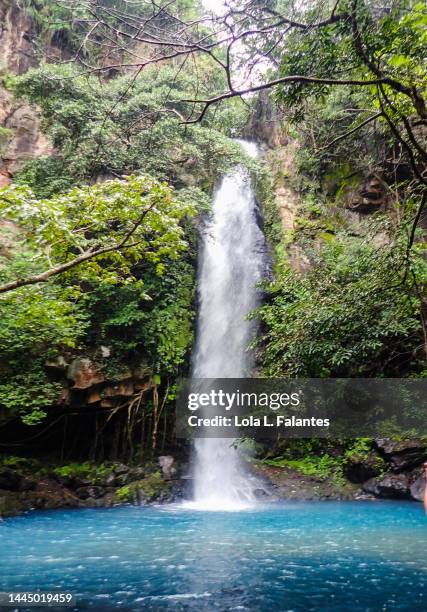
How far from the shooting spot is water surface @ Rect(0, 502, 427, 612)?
14.0 ft

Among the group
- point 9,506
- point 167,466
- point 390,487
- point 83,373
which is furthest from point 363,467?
point 9,506

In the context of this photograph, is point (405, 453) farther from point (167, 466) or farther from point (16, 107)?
point (16, 107)

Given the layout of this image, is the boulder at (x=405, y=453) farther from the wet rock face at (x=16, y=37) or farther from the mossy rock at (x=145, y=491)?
the wet rock face at (x=16, y=37)

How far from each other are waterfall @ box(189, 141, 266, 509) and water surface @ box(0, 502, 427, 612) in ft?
9.67

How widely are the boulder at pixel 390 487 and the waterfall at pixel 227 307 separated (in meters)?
2.74

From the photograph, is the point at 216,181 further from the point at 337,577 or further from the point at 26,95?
the point at 337,577

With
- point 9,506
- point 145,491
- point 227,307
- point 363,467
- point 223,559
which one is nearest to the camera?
point 223,559

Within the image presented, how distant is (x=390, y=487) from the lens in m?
10.3

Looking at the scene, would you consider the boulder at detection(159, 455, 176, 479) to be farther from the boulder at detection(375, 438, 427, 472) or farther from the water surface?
the boulder at detection(375, 438, 427, 472)

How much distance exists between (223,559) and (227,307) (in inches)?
360

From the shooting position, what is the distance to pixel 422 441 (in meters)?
10.8

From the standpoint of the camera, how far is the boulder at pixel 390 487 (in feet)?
33.5

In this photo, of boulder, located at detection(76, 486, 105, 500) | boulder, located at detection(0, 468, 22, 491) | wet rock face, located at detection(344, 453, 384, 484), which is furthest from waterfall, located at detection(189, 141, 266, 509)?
boulder, located at detection(0, 468, 22, 491)

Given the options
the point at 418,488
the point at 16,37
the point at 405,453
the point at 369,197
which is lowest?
the point at 418,488
